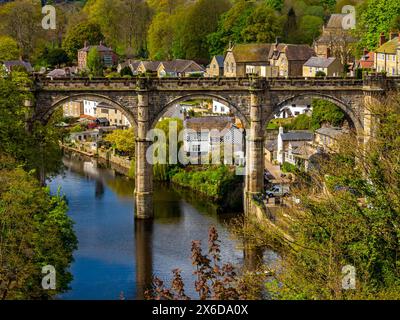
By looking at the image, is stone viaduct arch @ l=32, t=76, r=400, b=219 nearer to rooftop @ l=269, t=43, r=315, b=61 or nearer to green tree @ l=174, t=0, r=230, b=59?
rooftop @ l=269, t=43, r=315, b=61

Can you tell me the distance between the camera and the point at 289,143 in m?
66.5

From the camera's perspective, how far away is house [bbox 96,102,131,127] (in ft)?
297

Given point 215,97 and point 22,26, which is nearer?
point 215,97

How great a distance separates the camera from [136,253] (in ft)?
149

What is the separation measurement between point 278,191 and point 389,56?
2639cm

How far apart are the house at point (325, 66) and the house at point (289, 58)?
6.58ft

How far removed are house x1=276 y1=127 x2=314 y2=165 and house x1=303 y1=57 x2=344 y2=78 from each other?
17268mm

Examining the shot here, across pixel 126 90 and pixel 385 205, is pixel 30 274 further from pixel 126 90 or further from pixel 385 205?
pixel 126 90

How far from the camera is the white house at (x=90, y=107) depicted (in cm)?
9606

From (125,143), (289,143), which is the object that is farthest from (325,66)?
(125,143)

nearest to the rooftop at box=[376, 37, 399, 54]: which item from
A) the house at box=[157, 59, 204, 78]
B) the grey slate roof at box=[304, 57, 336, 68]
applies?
the grey slate roof at box=[304, 57, 336, 68]

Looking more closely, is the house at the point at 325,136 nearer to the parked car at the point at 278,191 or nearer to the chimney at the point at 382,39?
the parked car at the point at 278,191

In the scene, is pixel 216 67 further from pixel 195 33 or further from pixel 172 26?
pixel 172 26

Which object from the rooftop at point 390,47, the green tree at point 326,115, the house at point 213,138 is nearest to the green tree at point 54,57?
the house at point 213,138
